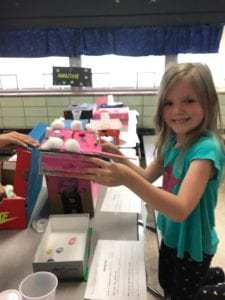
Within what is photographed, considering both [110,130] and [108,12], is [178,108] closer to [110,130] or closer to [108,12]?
[110,130]

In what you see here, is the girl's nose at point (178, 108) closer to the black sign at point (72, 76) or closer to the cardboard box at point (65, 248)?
the cardboard box at point (65, 248)

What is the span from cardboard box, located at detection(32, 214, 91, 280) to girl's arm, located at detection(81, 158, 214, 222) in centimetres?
27

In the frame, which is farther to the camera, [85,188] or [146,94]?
[146,94]

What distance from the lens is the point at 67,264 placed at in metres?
0.89

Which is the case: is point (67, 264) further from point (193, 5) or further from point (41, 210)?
point (193, 5)

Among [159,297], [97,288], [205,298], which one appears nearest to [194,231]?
[205,298]

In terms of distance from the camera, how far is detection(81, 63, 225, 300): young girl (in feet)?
2.81

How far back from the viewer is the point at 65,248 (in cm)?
104

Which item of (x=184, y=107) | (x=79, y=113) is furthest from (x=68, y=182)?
(x=79, y=113)

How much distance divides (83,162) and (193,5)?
8.88ft

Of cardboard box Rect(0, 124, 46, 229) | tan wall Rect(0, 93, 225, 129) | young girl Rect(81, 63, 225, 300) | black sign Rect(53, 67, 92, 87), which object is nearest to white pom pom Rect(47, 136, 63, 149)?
young girl Rect(81, 63, 225, 300)

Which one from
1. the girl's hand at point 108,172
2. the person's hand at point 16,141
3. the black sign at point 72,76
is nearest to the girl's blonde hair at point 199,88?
the girl's hand at point 108,172

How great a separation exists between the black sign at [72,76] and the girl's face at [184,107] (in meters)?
2.21

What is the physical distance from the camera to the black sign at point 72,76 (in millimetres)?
3111
